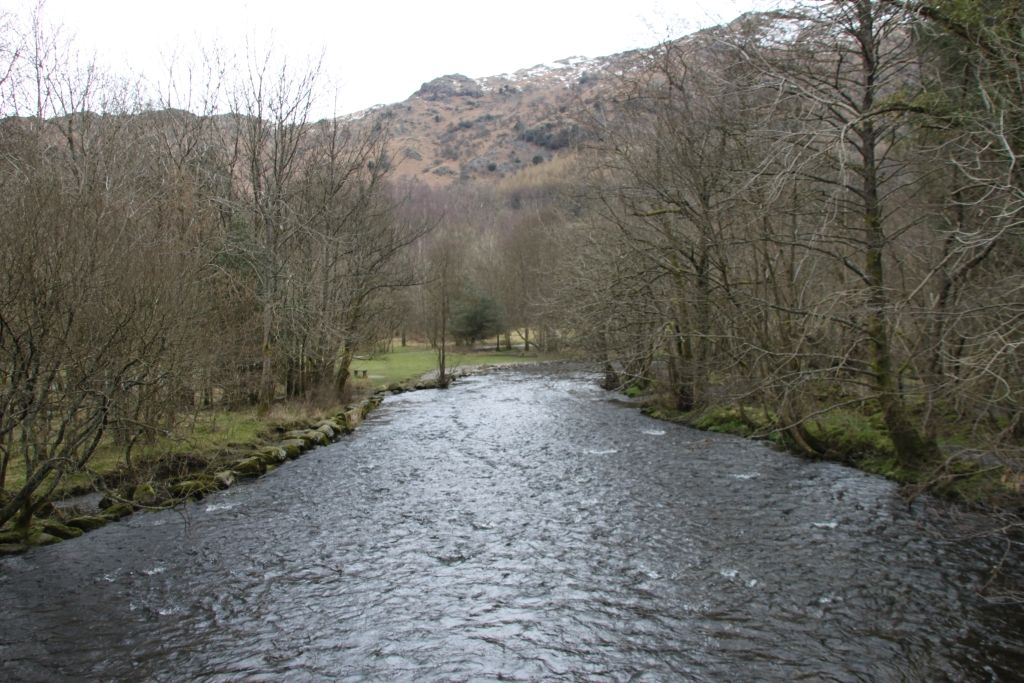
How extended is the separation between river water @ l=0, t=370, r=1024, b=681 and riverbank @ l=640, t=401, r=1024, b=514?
21.0 inches

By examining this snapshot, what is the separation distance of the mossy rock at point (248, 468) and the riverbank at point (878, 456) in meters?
10.5

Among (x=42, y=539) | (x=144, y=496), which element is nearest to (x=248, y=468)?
(x=144, y=496)

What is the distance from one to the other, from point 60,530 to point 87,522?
509 mm

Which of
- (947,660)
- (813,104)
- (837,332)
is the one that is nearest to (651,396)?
(837,332)

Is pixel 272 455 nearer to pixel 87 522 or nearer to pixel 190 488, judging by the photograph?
pixel 190 488

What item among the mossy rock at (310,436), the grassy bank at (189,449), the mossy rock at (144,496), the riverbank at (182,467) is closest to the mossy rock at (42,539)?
the riverbank at (182,467)

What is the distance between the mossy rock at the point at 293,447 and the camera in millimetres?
16406

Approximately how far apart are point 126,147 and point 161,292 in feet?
33.6

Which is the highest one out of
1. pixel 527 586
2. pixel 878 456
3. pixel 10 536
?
pixel 10 536

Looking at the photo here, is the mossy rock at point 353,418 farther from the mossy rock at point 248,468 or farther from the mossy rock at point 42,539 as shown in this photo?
the mossy rock at point 42,539

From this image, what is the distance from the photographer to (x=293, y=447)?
1672 cm

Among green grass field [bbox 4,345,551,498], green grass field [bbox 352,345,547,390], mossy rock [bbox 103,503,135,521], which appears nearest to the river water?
mossy rock [bbox 103,503,135,521]

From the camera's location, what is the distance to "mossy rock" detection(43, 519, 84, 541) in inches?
394

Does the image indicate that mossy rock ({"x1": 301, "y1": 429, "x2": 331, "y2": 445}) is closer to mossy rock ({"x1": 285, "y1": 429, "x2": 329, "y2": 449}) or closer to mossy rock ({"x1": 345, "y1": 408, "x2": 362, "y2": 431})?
mossy rock ({"x1": 285, "y1": 429, "x2": 329, "y2": 449})
